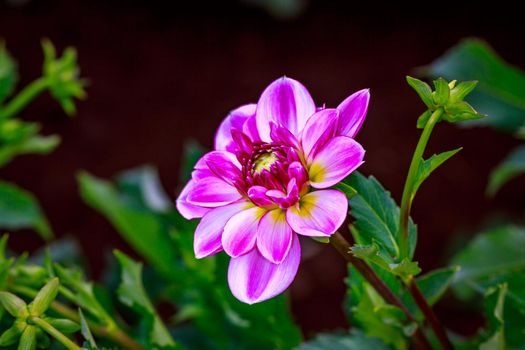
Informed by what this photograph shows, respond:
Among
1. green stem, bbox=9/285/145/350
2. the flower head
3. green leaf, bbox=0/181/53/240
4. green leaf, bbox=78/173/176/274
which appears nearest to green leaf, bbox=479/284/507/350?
the flower head

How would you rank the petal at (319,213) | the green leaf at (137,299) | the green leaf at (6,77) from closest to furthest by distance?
the petal at (319,213) → the green leaf at (137,299) → the green leaf at (6,77)

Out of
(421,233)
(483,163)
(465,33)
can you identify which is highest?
(465,33)

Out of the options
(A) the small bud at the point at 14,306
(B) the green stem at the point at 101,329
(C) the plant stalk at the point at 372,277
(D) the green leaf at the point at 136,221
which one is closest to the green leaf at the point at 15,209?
(D) the green leaf at the point at 136,221

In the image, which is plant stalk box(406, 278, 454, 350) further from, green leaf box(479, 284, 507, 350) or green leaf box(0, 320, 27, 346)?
green leaf box(0, 320, 27, 346)

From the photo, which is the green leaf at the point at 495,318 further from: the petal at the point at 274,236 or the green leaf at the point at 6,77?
the green leaf at the point at 6,77

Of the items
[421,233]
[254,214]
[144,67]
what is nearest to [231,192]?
[254,214]

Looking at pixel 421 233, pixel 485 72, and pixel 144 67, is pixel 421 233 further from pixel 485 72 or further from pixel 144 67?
pixel 144 67

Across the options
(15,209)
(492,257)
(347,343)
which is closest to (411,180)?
(347,343)
